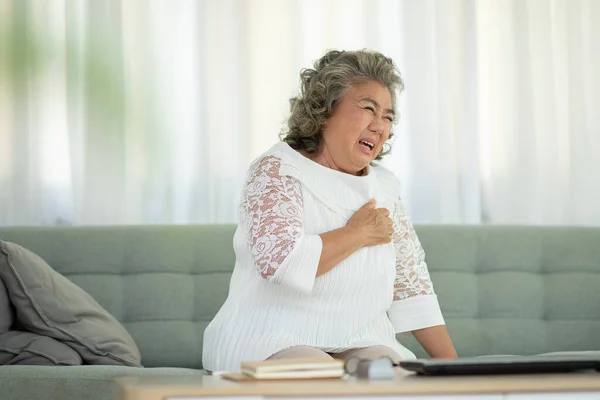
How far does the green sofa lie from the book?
1.45 m

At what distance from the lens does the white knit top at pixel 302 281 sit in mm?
2098

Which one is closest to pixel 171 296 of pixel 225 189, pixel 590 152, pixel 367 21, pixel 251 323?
pixel 225 189

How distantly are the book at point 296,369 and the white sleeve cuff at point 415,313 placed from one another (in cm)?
85

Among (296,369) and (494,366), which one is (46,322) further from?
(494,366)

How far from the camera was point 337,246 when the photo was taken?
2.16 metres

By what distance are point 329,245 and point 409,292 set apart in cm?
38

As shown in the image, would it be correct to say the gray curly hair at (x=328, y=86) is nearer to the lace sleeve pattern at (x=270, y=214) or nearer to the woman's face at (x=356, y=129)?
the woman's face at (x=356, y=129)

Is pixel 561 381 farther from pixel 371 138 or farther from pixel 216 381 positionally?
pixel 371 138

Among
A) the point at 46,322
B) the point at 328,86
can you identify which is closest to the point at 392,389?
the point at 328,86

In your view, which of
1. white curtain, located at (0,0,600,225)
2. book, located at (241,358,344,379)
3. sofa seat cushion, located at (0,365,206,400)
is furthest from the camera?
white curtain, located at (0,0,600,225)

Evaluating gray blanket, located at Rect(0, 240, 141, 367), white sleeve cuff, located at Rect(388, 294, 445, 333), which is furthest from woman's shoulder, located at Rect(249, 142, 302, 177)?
gray blanket, located at Rect(0, 240, 141, 367)

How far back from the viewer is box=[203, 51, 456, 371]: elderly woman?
6.97 ft

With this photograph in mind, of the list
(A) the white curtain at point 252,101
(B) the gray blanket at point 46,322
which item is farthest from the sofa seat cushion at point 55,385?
(A) the white curtain at point 252,101

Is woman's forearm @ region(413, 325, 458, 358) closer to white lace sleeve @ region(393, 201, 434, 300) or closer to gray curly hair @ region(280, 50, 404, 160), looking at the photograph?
white lace sleeve @ region(393, 201, 434, 300)
